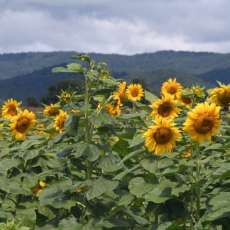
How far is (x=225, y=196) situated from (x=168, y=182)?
0.57 meters

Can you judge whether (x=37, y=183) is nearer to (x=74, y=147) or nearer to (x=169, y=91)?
(x=74, y=147)

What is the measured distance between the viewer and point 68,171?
5582 millimetres

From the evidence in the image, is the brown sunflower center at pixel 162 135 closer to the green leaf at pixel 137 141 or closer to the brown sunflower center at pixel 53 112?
the green leaf at pixel 137 141

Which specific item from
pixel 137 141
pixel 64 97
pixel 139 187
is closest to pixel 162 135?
pixel 137 141

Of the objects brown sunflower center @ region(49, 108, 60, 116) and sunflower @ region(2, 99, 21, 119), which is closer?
brown sunflower center @ region(49, 108, 60, 116)

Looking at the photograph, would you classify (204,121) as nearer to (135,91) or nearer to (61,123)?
(61,123)

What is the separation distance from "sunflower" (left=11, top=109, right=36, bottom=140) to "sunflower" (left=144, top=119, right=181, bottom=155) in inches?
98.7

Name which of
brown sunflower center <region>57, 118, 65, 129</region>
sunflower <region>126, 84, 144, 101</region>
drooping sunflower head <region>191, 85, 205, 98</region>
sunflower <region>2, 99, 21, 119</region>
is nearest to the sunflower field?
brown sunflower center <region>57, 118, 65, 129</region>

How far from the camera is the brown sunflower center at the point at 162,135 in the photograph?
492cm

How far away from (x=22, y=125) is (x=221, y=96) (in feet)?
8.09

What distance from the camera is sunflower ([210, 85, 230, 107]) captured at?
5805 millimetres

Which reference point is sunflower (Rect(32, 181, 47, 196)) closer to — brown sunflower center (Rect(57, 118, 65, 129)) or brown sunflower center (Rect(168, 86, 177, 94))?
brown sunflower center (Rect(57, 118, 65, 129))

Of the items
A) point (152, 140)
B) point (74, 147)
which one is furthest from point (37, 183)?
point (152, 140)

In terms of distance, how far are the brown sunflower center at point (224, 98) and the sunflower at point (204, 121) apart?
82 cm
